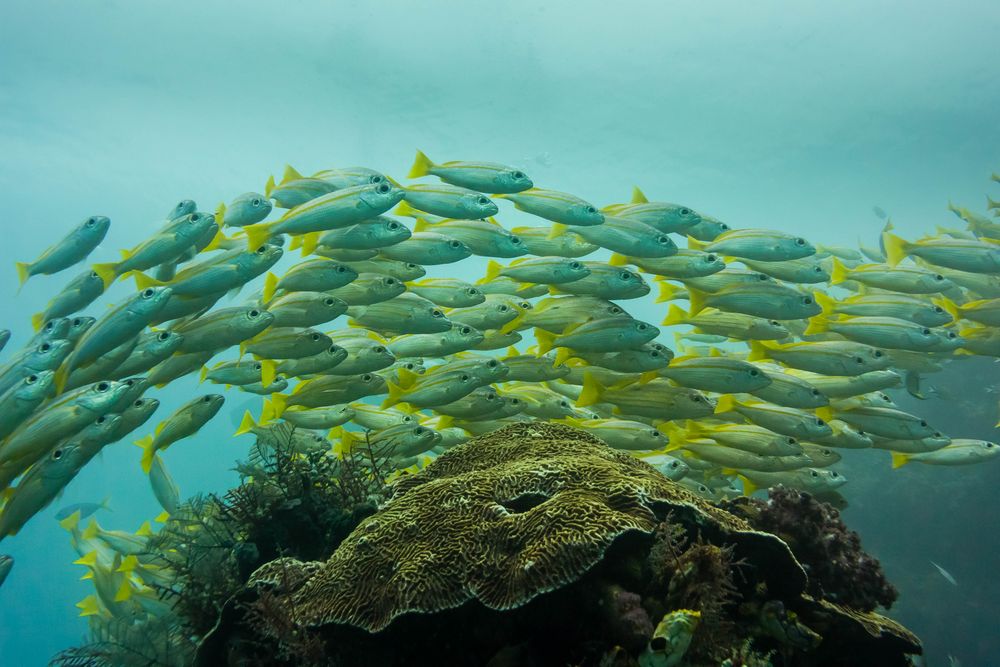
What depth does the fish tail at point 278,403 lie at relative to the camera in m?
5.86

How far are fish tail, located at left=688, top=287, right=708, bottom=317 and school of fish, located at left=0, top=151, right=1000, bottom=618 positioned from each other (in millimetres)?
15

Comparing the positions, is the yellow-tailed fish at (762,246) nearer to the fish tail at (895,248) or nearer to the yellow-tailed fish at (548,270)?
the yellow-tailed fish at (548,270)

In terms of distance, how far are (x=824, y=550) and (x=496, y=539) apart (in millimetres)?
2500

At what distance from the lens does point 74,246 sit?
216 inches

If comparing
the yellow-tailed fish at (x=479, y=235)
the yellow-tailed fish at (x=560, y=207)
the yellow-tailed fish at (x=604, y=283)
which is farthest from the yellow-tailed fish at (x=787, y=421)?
the yellow-tailed fish at (x=479, y=235)

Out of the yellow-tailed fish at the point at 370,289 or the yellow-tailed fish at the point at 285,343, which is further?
the yellow-tailed fish at the point at 370,289

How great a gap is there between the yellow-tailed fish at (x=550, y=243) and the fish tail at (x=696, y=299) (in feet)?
3.97

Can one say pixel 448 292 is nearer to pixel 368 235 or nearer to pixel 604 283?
pixel 368 235

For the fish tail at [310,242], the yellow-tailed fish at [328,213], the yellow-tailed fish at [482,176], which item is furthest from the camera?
the yellow-tailed fish at [482,176]

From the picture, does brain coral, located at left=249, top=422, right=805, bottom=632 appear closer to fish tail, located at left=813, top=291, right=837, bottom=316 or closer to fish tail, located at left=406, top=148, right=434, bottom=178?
fish tail, located at left=406, top=148, right=434, bottom=178

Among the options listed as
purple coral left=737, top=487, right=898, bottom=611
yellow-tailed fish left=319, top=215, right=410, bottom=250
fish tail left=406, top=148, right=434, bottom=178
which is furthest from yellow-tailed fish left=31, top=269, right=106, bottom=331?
purple coral left=737, top=487, right=898, bottom=611

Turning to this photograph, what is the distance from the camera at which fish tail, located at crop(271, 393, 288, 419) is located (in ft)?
19.2

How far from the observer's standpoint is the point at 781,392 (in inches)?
235

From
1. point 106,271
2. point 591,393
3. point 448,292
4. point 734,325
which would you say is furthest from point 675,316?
point 106,271
